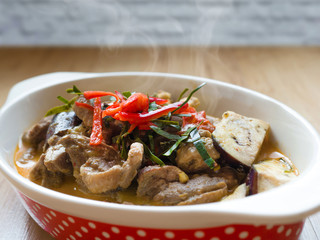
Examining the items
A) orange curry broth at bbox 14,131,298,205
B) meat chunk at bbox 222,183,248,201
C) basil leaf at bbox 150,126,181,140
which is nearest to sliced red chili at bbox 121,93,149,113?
basil leaf at bbox 150,126,181,140

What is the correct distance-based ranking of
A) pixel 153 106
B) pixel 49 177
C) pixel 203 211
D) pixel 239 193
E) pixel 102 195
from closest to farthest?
pixel 203 211 < pixel 239 193 < pixel 102 195 < pixel 49 177 < pixel 153 106

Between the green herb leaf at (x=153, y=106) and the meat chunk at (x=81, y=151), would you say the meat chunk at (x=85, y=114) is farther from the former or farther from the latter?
the green herb leaf at (x=153, y=106)

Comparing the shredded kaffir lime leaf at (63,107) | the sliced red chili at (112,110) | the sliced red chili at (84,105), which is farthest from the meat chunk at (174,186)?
the shredded kaffir lime leaf at (63,107)

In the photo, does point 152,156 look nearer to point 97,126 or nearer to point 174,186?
point 174,186

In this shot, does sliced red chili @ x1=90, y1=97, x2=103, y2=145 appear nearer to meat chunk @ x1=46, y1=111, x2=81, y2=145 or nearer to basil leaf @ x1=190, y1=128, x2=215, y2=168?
meat chunk @ x1=46, y1=111, x2=81, y2=145

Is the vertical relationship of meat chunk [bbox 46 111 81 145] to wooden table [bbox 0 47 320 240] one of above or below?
above

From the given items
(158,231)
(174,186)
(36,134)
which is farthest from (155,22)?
(158,231)
